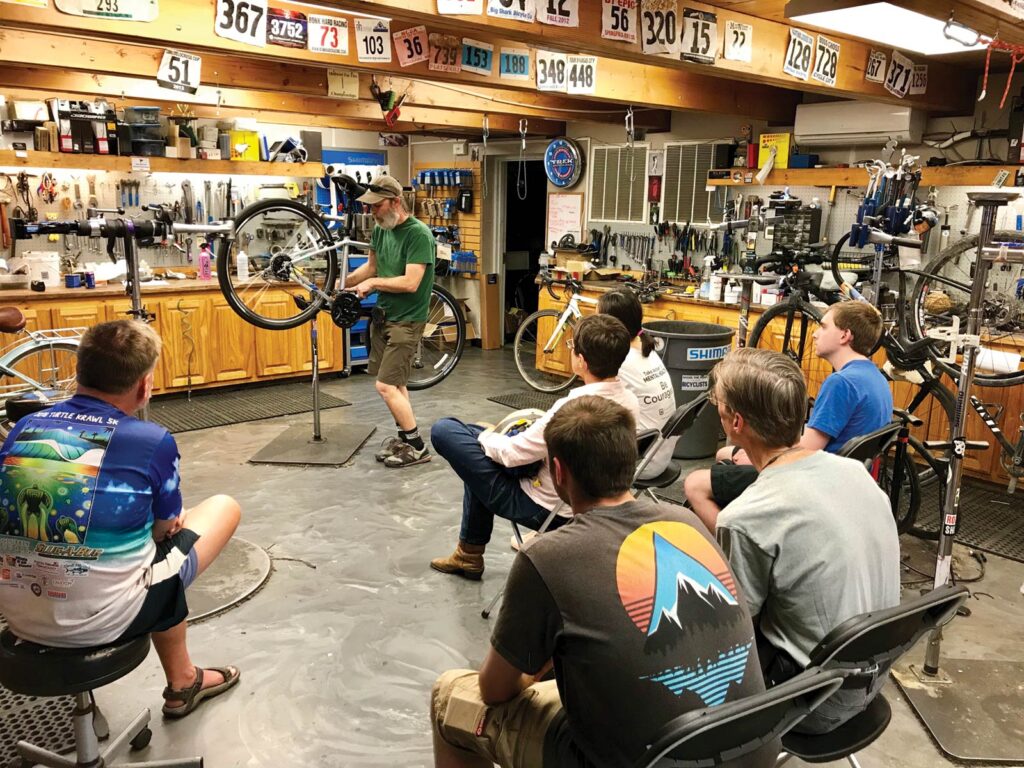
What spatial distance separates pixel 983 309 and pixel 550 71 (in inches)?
112

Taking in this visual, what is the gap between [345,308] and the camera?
5.02m

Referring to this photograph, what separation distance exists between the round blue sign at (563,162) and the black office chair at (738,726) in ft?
22.2

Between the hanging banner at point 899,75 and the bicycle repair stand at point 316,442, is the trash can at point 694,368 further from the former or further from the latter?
the bicycle repair stand at point 316,442

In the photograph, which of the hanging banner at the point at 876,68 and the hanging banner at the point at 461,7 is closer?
the hanging banner at the point at 461,7

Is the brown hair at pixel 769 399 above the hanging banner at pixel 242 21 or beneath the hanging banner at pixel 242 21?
beneath

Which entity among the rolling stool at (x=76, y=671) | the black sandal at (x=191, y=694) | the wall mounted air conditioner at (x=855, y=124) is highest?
the wall mounted air conditioner at (x=855, y=124)

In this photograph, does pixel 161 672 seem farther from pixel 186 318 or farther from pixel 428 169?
pixel 428 169

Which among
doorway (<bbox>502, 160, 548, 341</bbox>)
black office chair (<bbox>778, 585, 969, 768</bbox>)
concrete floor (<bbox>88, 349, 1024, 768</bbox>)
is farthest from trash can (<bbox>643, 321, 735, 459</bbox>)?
doorway (<bbox>502, 160, 548, 341</bbox>)

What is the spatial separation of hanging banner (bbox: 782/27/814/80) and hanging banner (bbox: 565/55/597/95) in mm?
Result: 1112

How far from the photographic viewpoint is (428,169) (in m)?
9.09

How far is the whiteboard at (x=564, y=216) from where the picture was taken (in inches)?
310

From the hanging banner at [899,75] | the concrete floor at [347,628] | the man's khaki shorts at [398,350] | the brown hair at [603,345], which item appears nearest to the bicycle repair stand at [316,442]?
the concrete floor at [347,628]

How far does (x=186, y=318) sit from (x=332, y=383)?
1.41 metres

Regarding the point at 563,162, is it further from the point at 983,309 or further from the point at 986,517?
the point at 986,517
